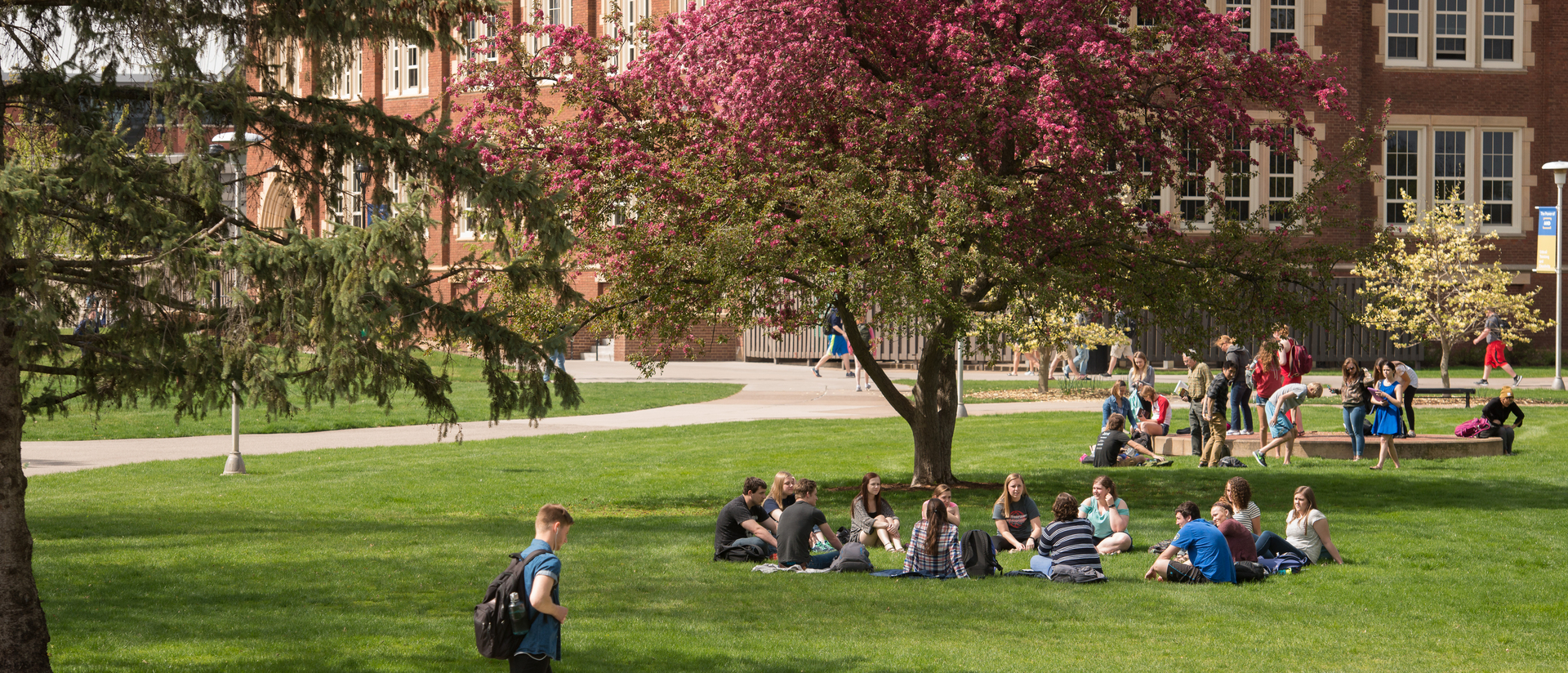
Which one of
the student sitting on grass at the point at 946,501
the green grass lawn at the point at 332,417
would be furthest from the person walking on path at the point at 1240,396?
the green grass lawn at the point at 332,417

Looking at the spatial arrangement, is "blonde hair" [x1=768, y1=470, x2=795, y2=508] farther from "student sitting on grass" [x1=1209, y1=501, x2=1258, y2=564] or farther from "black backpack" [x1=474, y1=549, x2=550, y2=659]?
"black backpack" [x1=474, y1=549, x2=550, y2=659]

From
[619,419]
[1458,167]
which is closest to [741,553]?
[619,419]

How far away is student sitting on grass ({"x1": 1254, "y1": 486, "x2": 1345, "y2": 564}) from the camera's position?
42.0 ft

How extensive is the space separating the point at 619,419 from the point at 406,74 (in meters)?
25.1

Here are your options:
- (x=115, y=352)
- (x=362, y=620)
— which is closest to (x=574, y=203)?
(x=362, y=620)

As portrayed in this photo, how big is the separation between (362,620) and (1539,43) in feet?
134

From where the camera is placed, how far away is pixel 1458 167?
4122 cm

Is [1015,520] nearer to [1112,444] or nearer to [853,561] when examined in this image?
[853,561]

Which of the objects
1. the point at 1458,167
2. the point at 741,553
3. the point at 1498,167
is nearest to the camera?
the point at 741,553

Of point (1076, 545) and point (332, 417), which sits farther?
point (332, 417)

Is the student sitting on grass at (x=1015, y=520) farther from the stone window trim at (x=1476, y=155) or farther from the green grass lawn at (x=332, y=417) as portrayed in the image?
the stone window trim at (x=1476, y=155)

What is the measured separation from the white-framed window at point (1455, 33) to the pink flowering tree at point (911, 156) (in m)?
26.6

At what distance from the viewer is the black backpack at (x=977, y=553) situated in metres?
12.3

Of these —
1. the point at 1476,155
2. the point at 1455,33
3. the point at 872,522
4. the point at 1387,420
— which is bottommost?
the point at 872,522
